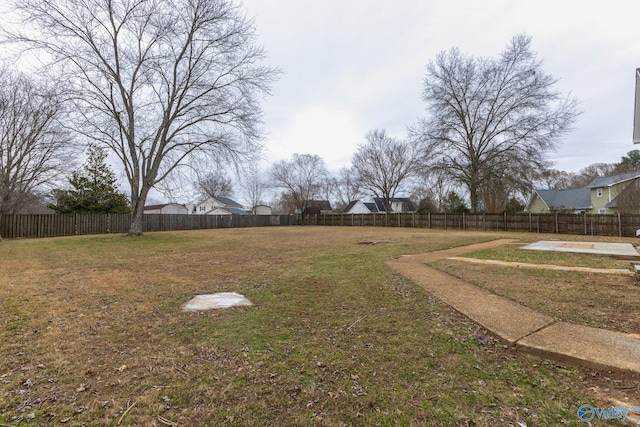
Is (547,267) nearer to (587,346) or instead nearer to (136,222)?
(587,346)

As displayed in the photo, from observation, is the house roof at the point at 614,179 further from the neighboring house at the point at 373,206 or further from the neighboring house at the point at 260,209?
the neighboring house at the point at 260,209

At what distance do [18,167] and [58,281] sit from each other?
18467mm

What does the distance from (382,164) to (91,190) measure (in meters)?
A: 30.4

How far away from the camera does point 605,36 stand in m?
9.88

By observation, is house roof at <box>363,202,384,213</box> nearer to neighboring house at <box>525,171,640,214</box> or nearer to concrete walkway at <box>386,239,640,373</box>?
neighboring house at <box>525,171,640,214</box>

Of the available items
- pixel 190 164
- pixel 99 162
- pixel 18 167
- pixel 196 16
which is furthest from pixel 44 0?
pixel 99 162

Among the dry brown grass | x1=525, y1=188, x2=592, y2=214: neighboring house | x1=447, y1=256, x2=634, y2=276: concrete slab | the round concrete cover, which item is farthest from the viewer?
x1=525, y1=188, x2=592, y2=214: neighboring house

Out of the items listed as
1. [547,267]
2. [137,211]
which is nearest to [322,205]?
[137,211]

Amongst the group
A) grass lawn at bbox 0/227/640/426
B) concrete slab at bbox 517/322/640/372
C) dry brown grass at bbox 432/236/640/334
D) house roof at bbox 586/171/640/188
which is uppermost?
house roof at bbox 586/171/640/188

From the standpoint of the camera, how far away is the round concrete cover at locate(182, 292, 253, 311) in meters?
4.14

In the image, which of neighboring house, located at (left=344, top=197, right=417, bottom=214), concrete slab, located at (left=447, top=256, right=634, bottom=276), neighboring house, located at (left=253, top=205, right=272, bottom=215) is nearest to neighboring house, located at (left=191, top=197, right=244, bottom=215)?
neighboring house, located at (left=253, top=205, right=272, bottom=215)

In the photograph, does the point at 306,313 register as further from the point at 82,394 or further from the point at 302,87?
the point at 302,87

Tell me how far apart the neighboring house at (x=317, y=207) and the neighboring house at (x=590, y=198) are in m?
30.7

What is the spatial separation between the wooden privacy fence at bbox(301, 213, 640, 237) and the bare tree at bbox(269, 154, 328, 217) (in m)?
15.3
